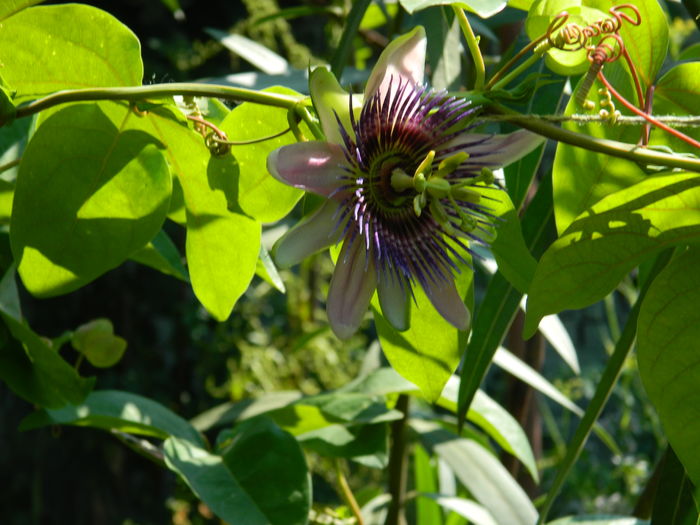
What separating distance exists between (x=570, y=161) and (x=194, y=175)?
0.17 metres

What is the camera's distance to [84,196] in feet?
1.33

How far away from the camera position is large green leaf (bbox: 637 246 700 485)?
0.35 metres

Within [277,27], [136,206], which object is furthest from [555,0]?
[277,27]

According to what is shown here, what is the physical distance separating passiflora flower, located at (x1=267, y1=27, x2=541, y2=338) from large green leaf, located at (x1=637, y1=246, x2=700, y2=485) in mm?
72

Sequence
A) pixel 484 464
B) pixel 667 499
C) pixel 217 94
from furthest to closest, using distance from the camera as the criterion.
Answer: pixel 484 464 < pixel 667 499 < pixel 217 94

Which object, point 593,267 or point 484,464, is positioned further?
point 484,464

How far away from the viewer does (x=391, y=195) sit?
0.35m

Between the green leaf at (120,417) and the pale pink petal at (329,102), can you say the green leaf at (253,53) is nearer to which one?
the green leaf at (120,417)

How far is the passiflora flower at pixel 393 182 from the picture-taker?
12.9 inches

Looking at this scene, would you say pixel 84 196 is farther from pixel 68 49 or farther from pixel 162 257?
pixel 162 257

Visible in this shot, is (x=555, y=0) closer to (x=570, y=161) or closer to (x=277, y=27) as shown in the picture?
(x=570, y=161)

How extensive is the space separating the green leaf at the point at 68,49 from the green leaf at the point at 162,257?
171 millimetres

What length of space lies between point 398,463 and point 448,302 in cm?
45

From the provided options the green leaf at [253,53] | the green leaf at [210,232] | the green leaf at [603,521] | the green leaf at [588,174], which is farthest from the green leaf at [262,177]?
the green leaf at [253,53]
